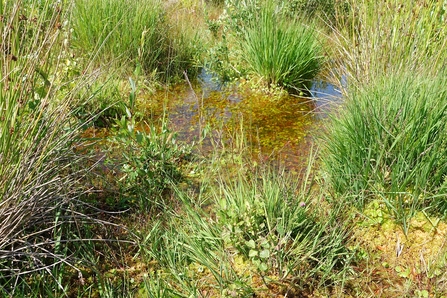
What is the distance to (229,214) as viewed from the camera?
2268 mm

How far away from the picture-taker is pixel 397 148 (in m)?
2.71

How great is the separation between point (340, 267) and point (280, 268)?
42 cm

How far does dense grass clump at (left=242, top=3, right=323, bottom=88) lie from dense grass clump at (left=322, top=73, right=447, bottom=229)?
2.19 m

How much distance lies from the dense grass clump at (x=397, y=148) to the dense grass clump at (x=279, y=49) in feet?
7.17

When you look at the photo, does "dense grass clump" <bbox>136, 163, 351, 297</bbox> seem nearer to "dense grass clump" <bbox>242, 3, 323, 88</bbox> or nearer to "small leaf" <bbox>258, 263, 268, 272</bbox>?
"small leaf" <bbox>258, 263, 268, 272</bbox>

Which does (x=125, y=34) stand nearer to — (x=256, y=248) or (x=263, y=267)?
(x=256, y=248)

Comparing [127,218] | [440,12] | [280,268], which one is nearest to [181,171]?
[127,218]

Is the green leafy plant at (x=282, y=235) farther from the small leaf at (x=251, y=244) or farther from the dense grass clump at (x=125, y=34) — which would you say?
the dense grass clump at (x=125, y=34)

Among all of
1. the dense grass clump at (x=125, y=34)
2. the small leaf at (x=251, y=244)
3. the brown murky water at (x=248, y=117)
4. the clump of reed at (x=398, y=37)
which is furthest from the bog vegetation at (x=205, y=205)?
the dense grass clump at (x=125, y=34)

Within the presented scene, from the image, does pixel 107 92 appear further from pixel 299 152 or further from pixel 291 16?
pixel 291 16

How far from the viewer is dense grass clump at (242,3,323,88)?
5.11 m

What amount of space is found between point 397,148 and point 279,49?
2.68 metres

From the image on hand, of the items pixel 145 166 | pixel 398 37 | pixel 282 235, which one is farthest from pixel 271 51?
pixel 282 235

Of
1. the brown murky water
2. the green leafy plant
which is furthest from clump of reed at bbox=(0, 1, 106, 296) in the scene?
the brown murky water
